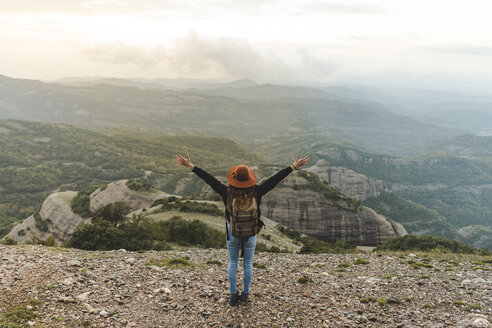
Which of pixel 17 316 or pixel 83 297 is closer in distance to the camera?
pixel 17 316

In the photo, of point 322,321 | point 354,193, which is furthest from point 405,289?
point 354,193

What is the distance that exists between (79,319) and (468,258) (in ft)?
66.0

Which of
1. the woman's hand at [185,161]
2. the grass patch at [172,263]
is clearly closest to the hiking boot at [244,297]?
the woman's hand at [185,161]

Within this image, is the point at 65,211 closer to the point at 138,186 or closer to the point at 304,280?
the point at 138,186

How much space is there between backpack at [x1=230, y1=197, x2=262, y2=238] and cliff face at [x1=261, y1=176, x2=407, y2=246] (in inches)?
2827

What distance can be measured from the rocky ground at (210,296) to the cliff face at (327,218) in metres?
65.6

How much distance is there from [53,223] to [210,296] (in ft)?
216

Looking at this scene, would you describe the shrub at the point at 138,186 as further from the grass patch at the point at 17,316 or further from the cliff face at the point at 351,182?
the cliff face at the point at 351,182

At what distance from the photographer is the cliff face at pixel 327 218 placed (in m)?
76.8

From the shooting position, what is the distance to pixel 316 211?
78.4 meters

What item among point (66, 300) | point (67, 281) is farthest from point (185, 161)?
point (67, 281)

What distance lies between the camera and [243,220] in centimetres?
743

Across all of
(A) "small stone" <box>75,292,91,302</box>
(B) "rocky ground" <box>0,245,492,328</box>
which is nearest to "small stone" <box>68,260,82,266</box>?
(B) "rocky ground" <box>0,245,492,328</box>

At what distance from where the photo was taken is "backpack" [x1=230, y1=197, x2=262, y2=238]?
7391 mm
